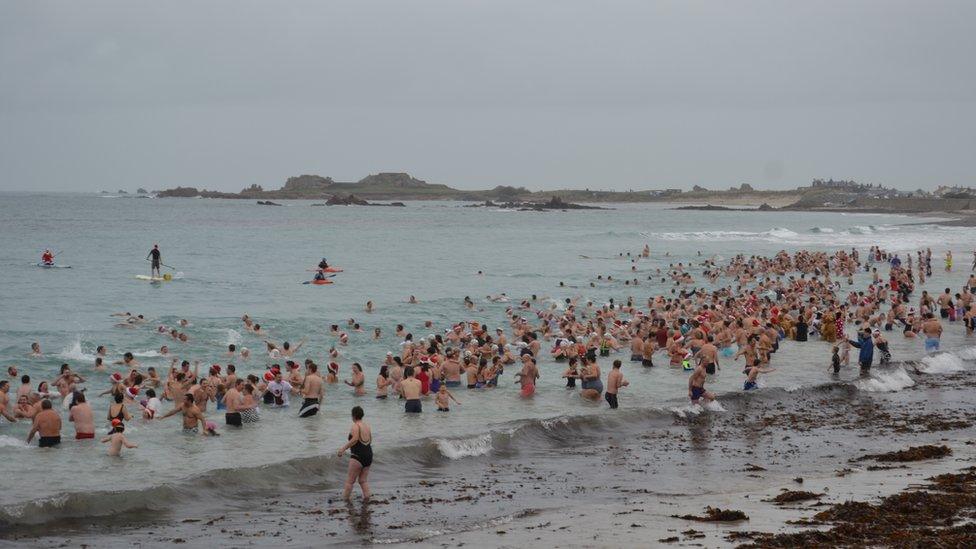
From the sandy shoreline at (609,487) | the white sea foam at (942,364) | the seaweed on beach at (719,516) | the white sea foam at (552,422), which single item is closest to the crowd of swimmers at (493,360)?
the white sea foam at (942,364)

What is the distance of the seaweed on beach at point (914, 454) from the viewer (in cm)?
1547

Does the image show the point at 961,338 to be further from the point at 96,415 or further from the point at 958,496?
the point at 96,415

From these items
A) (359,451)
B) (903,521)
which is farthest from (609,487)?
(903,521)

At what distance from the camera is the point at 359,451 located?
13.7 m

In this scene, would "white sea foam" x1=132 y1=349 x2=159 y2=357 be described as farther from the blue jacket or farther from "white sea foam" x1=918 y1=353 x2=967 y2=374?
"white sea foam" x1=918 y1=353 x2=967 y2=374

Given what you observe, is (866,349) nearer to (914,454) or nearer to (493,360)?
(914,454)

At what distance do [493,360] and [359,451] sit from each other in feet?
31.7

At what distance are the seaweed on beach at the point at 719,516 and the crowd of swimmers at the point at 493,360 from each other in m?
4.51

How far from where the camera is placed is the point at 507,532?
12039 millimetres

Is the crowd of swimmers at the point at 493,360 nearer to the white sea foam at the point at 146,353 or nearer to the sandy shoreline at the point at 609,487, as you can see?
the white sea foam at the point at 146,353

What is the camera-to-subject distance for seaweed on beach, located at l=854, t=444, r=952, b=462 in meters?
15.5

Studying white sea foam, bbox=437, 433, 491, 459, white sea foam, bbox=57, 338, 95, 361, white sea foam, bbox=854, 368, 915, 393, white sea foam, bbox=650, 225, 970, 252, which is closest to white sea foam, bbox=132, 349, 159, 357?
white sea foam, bbox=57, 338, 95, 361

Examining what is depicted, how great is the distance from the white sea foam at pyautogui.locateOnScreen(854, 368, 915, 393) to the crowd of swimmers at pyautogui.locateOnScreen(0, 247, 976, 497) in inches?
28.0

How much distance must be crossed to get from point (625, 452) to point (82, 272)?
146 feet
